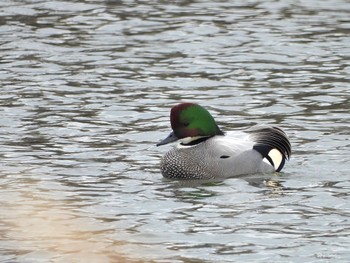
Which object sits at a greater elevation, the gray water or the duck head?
the duck head

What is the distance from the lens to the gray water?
10258mm

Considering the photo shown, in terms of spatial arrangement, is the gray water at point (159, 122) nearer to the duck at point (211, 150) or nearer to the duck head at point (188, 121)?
the duck at point (211, 150)

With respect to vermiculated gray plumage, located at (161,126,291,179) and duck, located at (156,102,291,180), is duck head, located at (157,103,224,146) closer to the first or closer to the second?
duck, located at (156,102,291,180)

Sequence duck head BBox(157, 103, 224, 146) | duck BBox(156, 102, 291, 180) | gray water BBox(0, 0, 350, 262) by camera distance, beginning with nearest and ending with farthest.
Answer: gray water BBox(0, 0, 350, 262) < duck BBox(156, 102, 291, 180) < duck head BBox(157, 103, 224, 146)

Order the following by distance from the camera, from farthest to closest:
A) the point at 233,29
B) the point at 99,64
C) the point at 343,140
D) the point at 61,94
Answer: the point at 233,29, the point at 99,64, the point at 61,94, the point at 343,140

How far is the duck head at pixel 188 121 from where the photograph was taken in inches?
500

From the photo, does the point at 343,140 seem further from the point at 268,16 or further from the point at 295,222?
the point at 268,16

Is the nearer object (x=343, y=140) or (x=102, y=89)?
(x=343, y=140)

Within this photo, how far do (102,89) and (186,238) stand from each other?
6584mm

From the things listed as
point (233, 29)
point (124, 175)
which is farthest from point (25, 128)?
point (233, 29)

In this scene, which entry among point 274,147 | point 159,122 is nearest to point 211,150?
point 274,147

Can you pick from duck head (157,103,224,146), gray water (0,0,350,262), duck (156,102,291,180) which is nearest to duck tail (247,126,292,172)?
duck (156,102,291,180)

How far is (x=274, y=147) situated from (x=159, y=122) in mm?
2547

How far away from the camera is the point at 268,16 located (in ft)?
68.1
